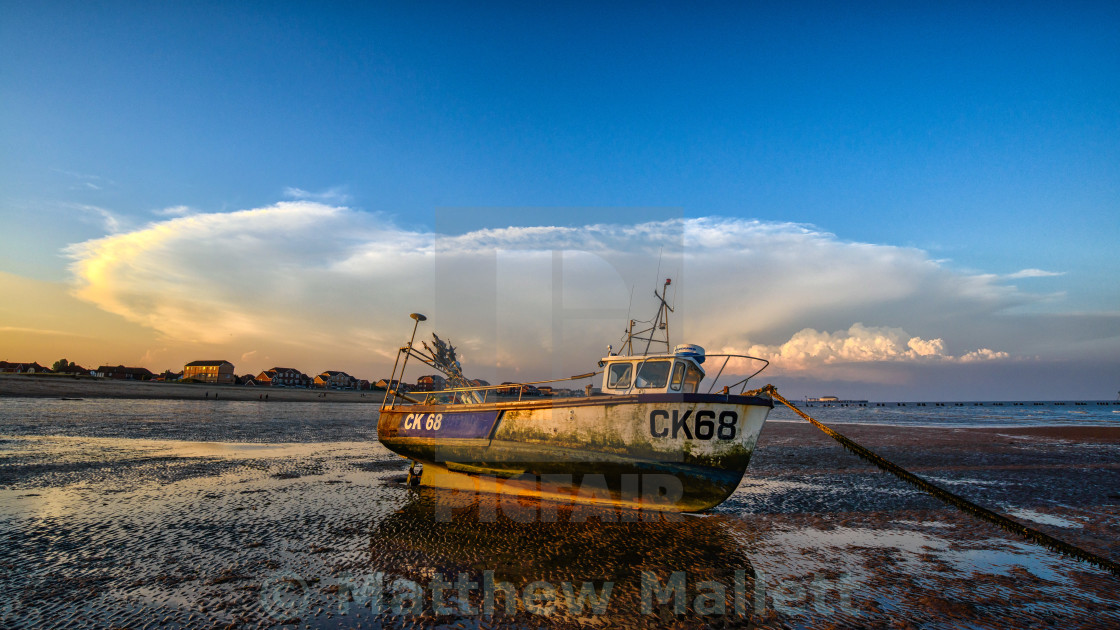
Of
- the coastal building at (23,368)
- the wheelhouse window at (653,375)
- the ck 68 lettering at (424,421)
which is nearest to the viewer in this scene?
the wheelhouse window at (653,375)

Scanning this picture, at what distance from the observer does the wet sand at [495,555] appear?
5.31m

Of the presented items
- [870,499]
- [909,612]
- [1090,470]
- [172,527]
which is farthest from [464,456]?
[1090,470]

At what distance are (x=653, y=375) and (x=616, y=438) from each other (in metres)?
1.80

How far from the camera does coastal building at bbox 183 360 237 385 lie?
108 metres

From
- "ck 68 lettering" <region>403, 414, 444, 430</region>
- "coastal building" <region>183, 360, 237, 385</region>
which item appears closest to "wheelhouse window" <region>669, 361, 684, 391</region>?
"ck 68 lettering" <region>403, 414, 444, 430</region>

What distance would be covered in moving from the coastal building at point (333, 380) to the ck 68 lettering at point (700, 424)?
443 ft

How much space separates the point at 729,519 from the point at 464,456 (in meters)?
6.74

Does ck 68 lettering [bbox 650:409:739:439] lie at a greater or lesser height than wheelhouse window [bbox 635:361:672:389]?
lesser

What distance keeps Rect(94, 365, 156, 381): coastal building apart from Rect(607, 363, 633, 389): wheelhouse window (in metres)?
140

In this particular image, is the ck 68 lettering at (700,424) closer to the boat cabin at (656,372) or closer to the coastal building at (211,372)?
the boat cabin at (656,372)

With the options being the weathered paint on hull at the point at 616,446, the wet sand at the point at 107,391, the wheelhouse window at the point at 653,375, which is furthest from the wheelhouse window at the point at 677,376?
the wet sand at the point at 107,391

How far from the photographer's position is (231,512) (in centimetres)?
905

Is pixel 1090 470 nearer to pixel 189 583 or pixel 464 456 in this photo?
pixel 464 456

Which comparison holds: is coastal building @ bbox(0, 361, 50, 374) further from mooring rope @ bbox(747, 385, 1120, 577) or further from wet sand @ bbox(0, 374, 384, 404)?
mooring rope @ bbox(747, 385, 1120, 577)
